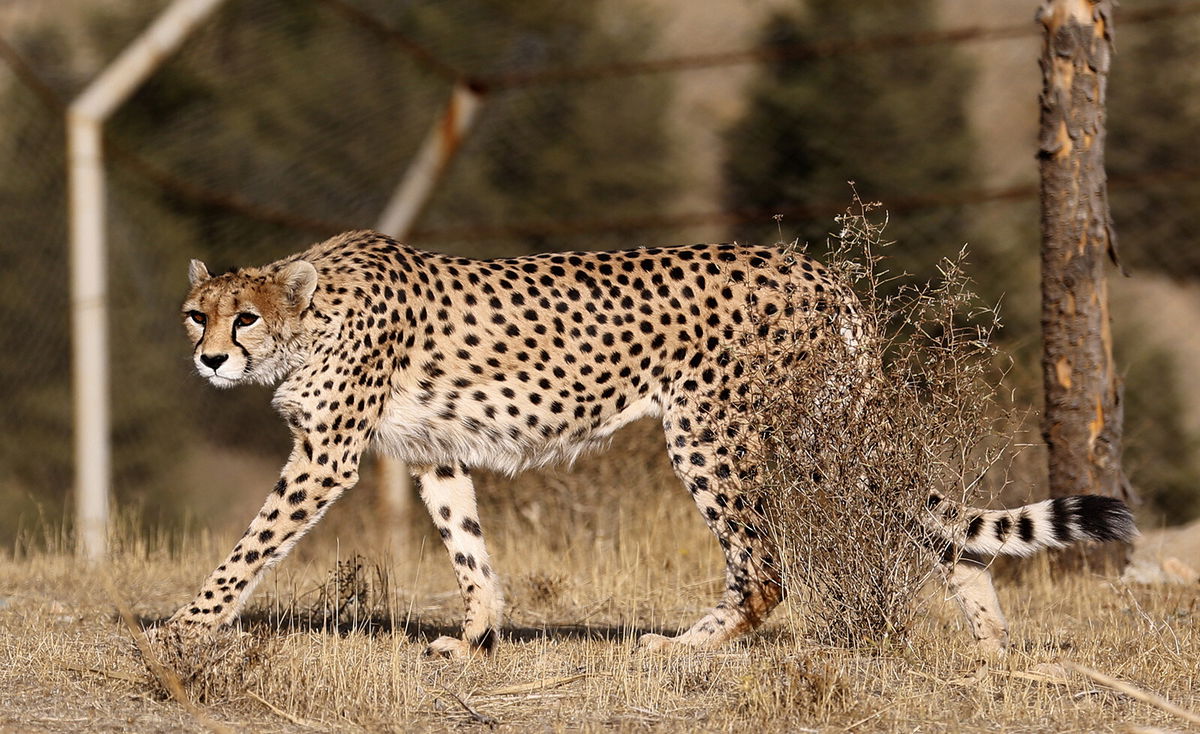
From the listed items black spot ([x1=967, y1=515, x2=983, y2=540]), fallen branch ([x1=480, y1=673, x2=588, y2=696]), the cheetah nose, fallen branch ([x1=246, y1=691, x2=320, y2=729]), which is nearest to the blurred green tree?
black spot ([x1=967, y1=515, x2=983, y2=540])

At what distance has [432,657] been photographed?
486 cm

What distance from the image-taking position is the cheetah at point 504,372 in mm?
4742

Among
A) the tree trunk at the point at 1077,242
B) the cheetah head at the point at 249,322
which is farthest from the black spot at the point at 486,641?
the tree trunk at the point at 1077,242

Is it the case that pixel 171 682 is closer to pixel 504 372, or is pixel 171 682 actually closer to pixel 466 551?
pixel 466 551

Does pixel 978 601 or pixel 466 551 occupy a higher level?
pixel 466 551

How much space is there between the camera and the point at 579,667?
4.57m

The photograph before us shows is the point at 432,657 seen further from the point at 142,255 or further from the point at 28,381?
the point at 28,381

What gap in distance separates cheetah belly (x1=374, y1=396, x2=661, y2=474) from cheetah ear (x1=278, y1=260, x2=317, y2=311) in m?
0.43

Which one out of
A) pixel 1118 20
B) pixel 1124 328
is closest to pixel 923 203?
pixel 1118 20

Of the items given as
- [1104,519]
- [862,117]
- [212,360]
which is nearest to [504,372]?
[212,360]

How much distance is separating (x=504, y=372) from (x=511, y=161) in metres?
16.9

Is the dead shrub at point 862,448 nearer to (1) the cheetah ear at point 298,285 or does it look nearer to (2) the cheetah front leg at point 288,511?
(2) the cheetah front leg at point 288,511

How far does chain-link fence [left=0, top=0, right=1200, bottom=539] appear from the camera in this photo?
10.1 metres

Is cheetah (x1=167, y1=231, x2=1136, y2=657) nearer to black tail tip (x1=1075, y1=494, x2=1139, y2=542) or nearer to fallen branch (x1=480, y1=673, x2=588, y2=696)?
black tail tip (x1=1075, y1=494, x2=1139, y2=542)
